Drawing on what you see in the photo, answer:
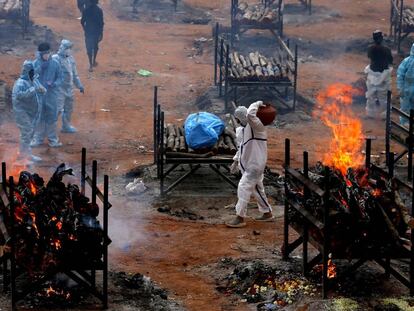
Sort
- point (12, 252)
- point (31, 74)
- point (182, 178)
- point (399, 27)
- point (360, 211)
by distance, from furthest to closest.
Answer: point (399, 27) < point (31, 74) < point (182, 178) < point (360, 211) < point (12, 252)

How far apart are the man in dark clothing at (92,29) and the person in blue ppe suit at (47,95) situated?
22.7 ft

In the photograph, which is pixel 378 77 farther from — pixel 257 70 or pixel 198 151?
pixel 198 151

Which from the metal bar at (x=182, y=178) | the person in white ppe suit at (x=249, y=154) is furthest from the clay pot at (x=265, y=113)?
the metal bar at (x=182, y=178)

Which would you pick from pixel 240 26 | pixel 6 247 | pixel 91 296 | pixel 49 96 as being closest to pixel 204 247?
pixel 91 296

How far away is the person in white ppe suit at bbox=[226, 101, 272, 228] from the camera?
43.3 feet

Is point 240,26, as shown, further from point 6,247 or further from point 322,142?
point 6,247

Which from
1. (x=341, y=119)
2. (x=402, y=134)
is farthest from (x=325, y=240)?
(x=341, y=119)

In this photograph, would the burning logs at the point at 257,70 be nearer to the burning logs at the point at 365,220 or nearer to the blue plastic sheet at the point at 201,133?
the blue plastic sheet at the point at 201,133

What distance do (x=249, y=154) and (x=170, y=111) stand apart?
883cm

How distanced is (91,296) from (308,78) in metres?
15.9

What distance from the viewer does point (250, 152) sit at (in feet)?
43.8

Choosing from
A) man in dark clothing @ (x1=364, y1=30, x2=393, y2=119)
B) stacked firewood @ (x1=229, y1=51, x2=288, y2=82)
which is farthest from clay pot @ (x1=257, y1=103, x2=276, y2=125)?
man in dark clothing @ (x1=364, y1=30, x2=393, y2=119)

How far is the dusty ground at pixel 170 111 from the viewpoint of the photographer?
12.4m

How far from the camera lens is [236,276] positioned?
1116 cm
